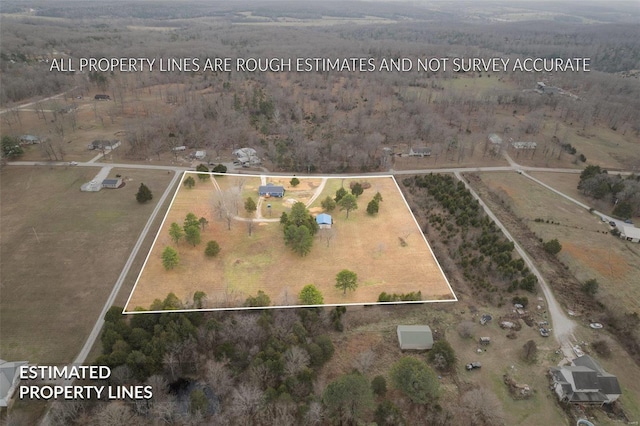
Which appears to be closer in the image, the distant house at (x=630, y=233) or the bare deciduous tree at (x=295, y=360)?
the bare deciduous tree at (x=295, y=360)

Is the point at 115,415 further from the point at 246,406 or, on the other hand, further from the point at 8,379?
the point at 8,379

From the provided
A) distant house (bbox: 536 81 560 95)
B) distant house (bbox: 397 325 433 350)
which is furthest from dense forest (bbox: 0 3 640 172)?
distant house (bbox: 397 325 433 350)

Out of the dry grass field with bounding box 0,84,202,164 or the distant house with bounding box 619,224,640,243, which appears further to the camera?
the dry grass field with bounding box 0,84,202,164

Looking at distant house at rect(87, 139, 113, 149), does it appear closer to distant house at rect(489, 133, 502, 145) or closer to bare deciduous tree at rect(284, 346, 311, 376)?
bare deciduous tree at rect(284, 346, 311, 376)

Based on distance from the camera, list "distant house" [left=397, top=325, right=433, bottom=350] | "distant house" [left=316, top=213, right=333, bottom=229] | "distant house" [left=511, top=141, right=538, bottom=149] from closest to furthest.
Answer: "distant house" [left=397, top=325, right=433, bottom=350] < "distant house" [left=316, top=213, right=333, bottom=229] < "distant house" [left=511, top=141, right=538, bottom=149]

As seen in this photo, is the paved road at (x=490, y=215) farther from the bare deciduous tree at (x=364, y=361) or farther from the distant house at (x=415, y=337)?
the bare deciduous tree at (x=364, y=361)

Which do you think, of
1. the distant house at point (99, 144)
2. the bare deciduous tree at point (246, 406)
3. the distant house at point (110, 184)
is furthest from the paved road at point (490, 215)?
the bare deciduous tree at point (246, 406)
